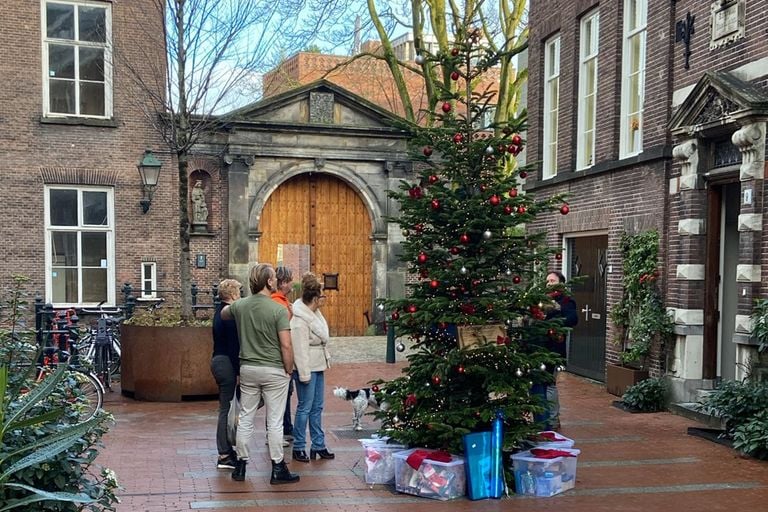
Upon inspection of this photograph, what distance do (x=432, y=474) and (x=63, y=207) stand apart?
13601 mm

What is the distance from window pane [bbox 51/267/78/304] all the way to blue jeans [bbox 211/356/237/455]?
11406 millimetres

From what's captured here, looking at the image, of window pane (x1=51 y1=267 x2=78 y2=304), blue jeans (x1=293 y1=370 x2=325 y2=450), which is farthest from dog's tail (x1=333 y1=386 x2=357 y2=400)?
window pane (x1=51 y1=267 x2=78 y2=304)

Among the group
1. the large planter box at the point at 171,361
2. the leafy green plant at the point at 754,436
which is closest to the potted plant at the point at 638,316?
the leafy green plant at the point at 754,436

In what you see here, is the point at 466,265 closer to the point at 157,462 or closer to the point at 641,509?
the point at 641,509

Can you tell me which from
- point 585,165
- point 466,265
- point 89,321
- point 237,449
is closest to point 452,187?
point 466,265

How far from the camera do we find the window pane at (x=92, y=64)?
1761cm

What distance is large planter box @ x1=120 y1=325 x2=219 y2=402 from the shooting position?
34.9ft

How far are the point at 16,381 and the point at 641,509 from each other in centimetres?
461

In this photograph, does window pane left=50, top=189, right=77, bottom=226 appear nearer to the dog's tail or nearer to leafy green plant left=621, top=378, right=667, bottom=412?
the dog's tail

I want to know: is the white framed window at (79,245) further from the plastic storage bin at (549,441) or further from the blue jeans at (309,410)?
the plastic storage bin at (549,441)

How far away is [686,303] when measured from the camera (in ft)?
33.5

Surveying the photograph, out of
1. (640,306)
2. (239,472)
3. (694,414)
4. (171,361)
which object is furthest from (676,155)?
(171,361)

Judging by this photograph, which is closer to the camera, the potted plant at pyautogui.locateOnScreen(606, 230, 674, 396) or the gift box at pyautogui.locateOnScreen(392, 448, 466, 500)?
the gift box at pyautogui.locateOnScreen(392, 448, 466, 500)

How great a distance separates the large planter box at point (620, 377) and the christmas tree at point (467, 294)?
4.71 meters
